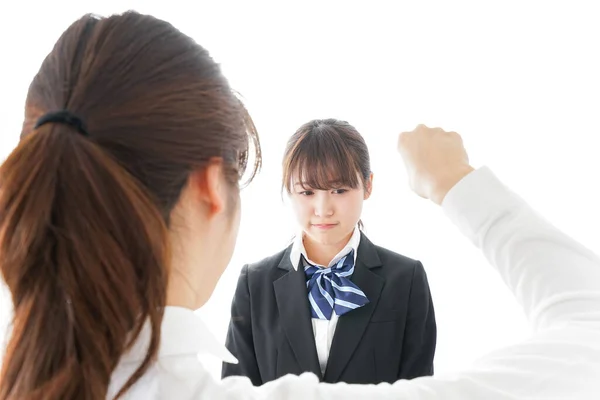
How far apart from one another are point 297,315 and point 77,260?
3.91 ft

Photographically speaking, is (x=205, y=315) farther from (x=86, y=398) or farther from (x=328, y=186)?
(x=86, y=398)

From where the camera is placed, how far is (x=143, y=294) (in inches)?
24.0

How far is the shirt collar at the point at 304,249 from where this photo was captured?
179 centimetres

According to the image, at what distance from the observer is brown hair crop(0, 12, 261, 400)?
593 millimetres

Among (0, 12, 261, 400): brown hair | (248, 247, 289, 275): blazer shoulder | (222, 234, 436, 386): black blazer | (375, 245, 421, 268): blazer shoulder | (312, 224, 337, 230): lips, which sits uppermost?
(0, 12, 261, 400): brown hair

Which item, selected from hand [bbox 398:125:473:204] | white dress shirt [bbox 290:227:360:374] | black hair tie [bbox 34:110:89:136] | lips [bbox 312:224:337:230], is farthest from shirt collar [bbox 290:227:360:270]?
black hair tie [bbox 34:110:89:136]

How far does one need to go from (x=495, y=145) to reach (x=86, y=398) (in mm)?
1997

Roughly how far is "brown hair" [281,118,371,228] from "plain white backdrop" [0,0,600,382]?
569 millimetres

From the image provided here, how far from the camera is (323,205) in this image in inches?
66.0

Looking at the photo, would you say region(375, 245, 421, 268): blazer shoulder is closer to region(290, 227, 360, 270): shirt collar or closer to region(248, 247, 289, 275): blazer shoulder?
region(290, 227, 360, 270): shirt collar

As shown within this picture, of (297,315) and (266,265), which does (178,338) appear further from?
(266,265)

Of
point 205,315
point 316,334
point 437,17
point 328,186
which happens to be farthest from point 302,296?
point 437,17

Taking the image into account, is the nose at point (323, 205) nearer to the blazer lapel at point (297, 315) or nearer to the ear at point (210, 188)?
the blazer lapel at point (297, 315)

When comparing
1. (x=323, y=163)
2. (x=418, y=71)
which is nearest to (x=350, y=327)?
(x=323, y=163)
